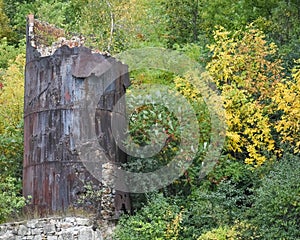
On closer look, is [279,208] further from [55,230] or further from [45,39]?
[45,39]

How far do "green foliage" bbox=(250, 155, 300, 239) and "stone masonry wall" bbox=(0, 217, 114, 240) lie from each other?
3.11m

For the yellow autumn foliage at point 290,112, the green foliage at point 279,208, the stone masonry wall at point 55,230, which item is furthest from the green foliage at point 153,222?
the yellow autumn foliage at point 290,112

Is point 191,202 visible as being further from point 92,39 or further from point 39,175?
point 92,39

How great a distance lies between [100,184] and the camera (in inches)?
595

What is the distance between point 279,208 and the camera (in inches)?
549

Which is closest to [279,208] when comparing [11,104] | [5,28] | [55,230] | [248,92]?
[55,230]

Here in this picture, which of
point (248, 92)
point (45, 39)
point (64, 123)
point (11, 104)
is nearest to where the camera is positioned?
point (64, 123)

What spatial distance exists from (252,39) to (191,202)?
→ 6205 mm

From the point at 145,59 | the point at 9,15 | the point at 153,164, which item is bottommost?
the point at 153,164

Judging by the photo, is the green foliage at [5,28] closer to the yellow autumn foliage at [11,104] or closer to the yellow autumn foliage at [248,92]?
the yellow autumn foliage at [11,104]

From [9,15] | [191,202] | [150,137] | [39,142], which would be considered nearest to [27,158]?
[39,142]

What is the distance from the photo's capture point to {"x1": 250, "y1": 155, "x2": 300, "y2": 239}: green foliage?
1373 centimetres

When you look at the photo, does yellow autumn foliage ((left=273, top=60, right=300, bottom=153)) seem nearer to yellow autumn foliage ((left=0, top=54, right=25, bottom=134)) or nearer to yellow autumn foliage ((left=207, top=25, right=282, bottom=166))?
yellow autumn foliage ((left=207, top=25, right=282, bottom=166))

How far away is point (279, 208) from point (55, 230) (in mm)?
4484
